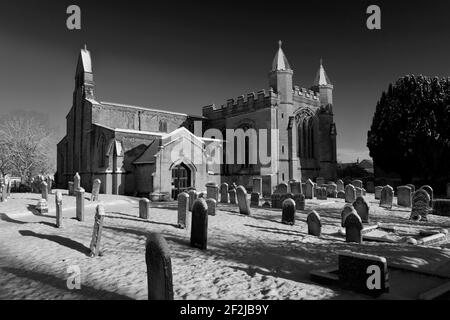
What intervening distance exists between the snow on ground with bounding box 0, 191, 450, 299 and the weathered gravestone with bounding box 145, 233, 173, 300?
585mm

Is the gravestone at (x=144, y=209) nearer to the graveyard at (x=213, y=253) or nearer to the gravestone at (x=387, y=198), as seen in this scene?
the graveyard at (x=213, y=253)

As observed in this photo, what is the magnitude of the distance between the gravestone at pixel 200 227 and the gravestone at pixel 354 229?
4304 mm

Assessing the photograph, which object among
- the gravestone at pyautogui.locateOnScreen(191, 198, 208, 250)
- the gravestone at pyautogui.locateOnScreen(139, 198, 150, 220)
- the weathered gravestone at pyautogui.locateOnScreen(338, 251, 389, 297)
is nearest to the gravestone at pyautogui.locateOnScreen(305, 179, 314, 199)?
the gravestone at pyautogui.locateOnScreen(139, 198, 150, 220)

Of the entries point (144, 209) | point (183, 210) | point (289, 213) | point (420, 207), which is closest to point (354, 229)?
point (289, 213)

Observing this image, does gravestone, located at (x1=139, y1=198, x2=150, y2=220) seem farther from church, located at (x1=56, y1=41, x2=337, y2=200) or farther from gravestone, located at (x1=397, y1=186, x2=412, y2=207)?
gravestone, located at (x1=397, y1=186, x2=412, y2=207)

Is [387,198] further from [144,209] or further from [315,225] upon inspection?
[144,209]

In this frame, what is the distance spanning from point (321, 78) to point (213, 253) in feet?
95.0

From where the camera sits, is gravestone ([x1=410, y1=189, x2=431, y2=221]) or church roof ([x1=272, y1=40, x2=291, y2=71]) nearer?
gravestone ([x1=410, y1=189, x2=431, y2=221])

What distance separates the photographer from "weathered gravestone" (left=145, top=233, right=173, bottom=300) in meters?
4.47

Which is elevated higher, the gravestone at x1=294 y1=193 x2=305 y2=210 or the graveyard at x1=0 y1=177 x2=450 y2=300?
the gravestone at x1=294 y1=193 x2=305 y2=210
